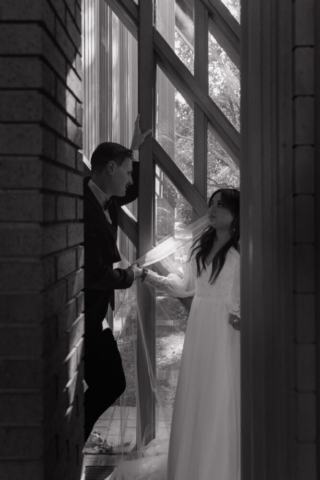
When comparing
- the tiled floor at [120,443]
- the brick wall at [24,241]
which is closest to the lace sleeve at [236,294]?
the tiled floor at [120,443]

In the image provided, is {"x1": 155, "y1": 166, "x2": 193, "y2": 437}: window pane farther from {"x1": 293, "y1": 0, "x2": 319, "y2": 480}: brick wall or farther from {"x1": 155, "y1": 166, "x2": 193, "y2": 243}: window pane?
{"x1": 293, "y1": 0, "x2": 319, "y2": 480}: brick wall

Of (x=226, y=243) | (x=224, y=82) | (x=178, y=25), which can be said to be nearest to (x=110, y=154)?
(x=226, y=243)

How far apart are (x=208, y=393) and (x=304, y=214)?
6.27 feet

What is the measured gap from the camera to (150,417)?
11.7 ft

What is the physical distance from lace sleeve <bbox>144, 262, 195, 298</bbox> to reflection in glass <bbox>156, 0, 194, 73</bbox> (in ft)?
4.69

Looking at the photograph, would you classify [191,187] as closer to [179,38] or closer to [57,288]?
[179,38]

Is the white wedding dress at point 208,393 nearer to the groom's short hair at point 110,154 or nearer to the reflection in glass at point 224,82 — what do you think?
the groom's short hair at point 110,154

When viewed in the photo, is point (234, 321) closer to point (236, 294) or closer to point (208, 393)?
point (236, 294)

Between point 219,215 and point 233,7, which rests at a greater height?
point 233,7

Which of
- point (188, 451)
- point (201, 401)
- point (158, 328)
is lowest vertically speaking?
point (188, 451)

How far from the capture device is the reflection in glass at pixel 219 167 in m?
3.67

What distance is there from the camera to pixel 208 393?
10.0 ft

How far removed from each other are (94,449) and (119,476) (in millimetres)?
489

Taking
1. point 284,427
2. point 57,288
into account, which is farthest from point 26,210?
point 284,427
